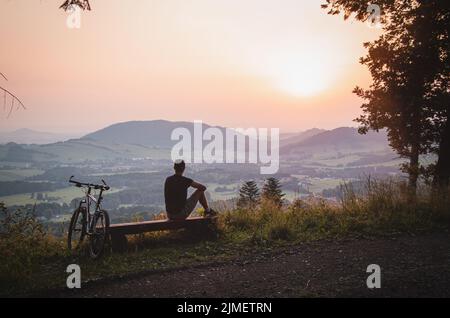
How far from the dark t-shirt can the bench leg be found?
4.32 ft

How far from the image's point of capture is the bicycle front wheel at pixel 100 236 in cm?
698

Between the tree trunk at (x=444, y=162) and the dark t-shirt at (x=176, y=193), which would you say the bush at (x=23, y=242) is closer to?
the dark t-shirt at (x=176, y=193)

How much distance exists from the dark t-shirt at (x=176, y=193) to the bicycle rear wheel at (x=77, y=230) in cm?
177

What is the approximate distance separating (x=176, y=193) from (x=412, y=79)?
8.77 m

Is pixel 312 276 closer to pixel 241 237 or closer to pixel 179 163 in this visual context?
pixel 241 237

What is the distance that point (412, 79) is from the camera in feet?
40.4

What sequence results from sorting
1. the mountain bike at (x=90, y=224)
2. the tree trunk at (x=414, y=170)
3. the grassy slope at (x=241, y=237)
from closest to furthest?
the grassy slope at (x=241, y=237) < the mountain bike at (x=90, y=224) < the tree trunk at (x=414, y=170)

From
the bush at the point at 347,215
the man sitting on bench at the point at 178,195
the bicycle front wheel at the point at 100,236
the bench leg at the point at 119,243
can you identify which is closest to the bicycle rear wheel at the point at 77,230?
the bicycle front wheel at the point at 100,236

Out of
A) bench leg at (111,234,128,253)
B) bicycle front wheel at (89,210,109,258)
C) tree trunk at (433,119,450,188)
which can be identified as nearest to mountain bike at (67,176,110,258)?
bicycle front wheel at (89,210,109,258)

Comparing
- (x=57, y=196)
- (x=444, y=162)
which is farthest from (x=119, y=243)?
(x=57, y=196)

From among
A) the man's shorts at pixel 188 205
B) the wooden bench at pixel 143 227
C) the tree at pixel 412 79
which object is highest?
the tree at pixel 412 79

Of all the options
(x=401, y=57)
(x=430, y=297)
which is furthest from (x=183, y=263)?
(x=401, y=57)

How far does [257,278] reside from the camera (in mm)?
5785
